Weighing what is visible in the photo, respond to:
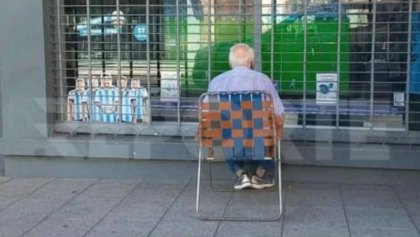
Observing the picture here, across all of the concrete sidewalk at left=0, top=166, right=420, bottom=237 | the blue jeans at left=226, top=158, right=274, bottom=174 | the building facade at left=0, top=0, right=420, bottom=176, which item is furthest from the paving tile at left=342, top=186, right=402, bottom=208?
the blue jeans at left=226, top=158, right=274, bottom=174

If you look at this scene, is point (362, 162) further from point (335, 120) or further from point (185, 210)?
point (185, 210)

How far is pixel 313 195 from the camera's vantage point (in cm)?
614

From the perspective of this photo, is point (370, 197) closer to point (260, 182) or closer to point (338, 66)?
point (260, 182)

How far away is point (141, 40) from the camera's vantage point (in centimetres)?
686

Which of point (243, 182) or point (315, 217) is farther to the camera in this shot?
point (243, 182)

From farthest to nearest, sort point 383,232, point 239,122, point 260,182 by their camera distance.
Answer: point 260,182
point 239,122
point 383,232

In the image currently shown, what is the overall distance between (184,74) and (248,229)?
2.22 metres

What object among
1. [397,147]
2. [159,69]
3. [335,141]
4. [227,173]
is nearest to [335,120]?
[335,141]

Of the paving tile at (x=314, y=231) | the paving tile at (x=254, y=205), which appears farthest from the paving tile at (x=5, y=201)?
the paving tile at (x=314, y=231)

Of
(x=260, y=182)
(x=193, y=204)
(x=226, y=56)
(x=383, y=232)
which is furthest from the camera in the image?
(x=226, y=56)

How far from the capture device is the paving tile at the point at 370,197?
19.1 feet

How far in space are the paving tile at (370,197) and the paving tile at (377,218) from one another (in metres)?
0.13

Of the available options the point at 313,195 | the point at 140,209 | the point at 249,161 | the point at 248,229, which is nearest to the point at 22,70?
the point at 140,209

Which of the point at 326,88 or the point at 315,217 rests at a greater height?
the point at 326,88
